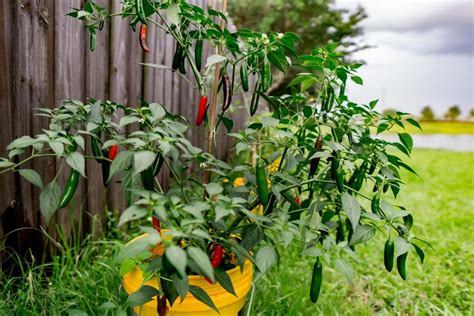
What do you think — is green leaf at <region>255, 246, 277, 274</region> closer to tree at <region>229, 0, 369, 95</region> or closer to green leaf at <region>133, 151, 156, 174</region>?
green leaf at <region>133, 151, 156, 174</region>

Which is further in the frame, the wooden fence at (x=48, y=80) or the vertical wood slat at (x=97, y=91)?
the vertical wood slat at (x=97, y=91)

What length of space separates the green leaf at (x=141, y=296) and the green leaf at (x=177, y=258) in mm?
401

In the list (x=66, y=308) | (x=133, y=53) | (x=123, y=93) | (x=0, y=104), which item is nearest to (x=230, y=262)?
(x=66, y=308)

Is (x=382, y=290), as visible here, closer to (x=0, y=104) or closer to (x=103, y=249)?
(x=103, y=249)

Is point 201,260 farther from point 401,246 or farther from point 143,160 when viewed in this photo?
point 401,246

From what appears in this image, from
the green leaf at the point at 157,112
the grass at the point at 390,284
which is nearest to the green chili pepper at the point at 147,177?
the green leaf at the point at 157,112

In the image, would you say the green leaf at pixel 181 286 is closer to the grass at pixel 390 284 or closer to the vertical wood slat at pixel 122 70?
the grass at pixel 390 284

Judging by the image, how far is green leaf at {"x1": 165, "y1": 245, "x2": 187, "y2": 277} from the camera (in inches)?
27.8

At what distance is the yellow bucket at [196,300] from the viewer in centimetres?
121

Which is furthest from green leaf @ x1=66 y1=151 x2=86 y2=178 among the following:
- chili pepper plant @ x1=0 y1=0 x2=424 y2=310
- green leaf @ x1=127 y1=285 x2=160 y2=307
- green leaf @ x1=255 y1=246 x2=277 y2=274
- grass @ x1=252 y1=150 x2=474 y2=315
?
grass @ x1=252 y1=150 x2=474 y2=315

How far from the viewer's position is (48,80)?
1.66 m

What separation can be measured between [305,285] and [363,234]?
831 millimetres

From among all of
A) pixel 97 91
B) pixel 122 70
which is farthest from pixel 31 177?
pixel 122 70

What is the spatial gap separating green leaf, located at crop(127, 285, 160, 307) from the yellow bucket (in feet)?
0.41
